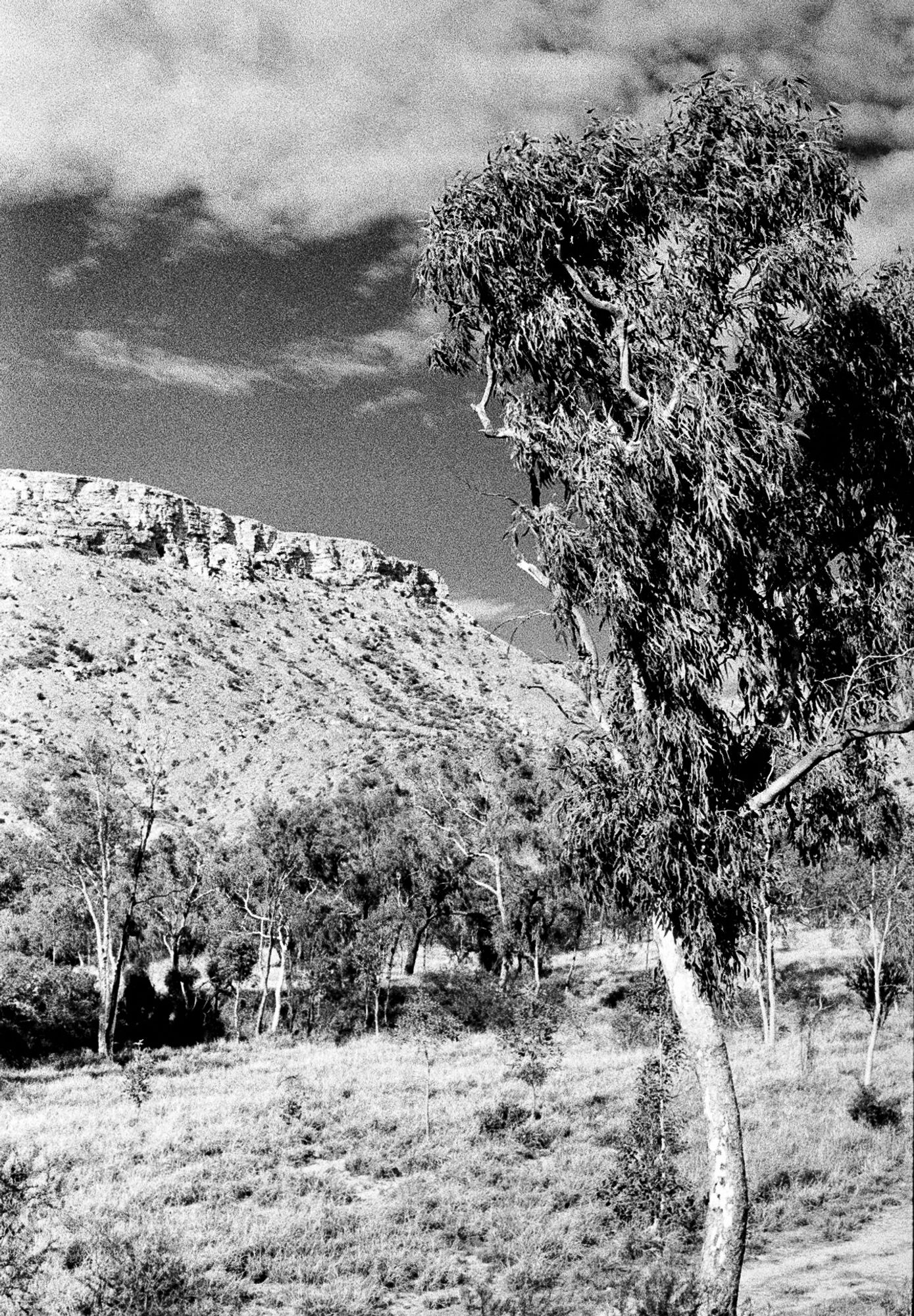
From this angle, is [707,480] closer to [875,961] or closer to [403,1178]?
[403,1178]

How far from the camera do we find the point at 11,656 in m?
68.5

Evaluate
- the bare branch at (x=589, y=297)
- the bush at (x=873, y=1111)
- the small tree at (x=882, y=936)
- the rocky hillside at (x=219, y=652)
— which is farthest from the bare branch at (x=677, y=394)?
the rocky hillside at (x=219, y=652)

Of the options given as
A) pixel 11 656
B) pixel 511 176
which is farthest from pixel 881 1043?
pixel 11 656

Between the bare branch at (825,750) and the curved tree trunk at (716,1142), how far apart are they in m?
1.50

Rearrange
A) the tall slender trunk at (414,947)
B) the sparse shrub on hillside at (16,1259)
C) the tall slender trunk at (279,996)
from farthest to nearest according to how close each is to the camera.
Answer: the tall slender trunk at (414,947) < the tall slender trunk at (279,996) < the sparse shrub on hillside at (16,1259)

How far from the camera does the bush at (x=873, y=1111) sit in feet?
52.4

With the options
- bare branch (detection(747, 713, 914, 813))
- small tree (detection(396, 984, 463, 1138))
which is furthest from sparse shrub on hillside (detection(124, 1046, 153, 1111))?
bare branch (detection(747, 713, 914, 813))

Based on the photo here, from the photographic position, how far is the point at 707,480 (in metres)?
7.65

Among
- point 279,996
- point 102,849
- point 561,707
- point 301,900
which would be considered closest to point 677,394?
point 561,707

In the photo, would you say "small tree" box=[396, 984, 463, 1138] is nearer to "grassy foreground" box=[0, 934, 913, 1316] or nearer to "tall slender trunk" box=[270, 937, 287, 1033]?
"grassy foreground" box=[0, 934, 913, 1316]

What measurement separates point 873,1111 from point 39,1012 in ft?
86.2

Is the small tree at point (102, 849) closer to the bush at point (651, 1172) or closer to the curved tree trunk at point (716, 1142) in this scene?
the bush at point (651, 1172)

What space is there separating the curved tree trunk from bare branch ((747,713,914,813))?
1504mm

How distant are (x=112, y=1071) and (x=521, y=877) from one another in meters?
16.0
